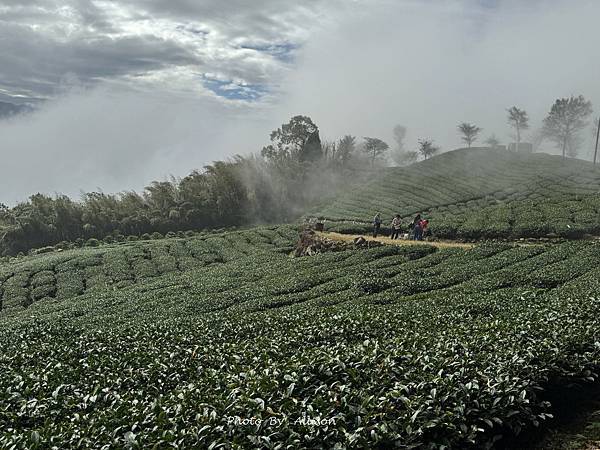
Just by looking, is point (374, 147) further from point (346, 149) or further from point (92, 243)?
point (92, 243)

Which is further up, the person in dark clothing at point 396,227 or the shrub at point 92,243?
the person in dark clothing at point 396,227

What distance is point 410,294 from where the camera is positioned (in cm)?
2078

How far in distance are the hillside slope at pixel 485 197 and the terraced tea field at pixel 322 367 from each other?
39.6ft

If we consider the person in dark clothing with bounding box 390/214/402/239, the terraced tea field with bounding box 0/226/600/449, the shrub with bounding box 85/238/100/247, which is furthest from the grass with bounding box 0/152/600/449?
the shrub with bounding box 85/238/100/247

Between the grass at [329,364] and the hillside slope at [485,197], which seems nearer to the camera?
the grass at [329,364]

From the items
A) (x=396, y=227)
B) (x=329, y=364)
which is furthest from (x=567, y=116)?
(x=329, y=364)

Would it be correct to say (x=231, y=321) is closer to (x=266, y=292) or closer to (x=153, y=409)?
(x=266, y=292)

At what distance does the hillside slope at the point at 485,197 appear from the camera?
3500 cm

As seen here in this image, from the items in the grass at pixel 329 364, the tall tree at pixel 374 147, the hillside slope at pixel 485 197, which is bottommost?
the grass at pixel 329 364

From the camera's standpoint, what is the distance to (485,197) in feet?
219

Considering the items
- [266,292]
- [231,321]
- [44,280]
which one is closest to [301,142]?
[44,280]

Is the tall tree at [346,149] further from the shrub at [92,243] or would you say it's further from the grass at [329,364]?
the grass at [329,364]

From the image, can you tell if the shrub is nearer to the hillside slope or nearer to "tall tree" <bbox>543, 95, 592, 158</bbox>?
the hillside slope

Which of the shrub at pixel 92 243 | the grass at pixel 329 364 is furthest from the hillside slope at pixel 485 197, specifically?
the shrub at pixel 92 243
